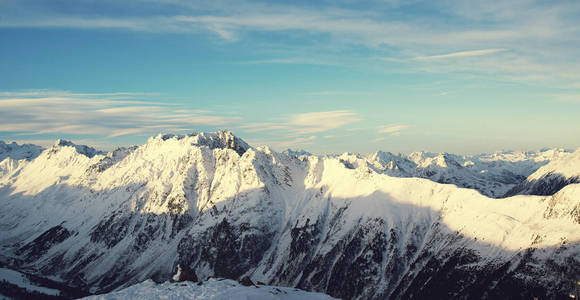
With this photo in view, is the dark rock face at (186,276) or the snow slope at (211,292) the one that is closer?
the snow slope at (211,292)

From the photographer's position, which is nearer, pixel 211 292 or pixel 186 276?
pixel 211 292

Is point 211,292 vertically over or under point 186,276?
over

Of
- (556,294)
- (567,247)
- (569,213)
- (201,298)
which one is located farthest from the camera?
(569,213)

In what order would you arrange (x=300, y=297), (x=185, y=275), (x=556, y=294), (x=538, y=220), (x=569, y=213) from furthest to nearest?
(x=538, y=220), (x=569, y=213), (x=556, y=294), (x=185, y=275), (x=300, y=297)

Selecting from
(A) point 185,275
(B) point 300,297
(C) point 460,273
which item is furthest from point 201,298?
(C) point 460,273

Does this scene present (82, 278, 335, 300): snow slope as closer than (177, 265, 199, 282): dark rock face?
Yes

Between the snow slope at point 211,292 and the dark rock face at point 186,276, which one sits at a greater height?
the snow slope at point 211,292

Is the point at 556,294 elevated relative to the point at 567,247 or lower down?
lower down

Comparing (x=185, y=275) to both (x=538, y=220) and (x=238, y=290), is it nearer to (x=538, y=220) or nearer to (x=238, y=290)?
(x=238, y=290)
